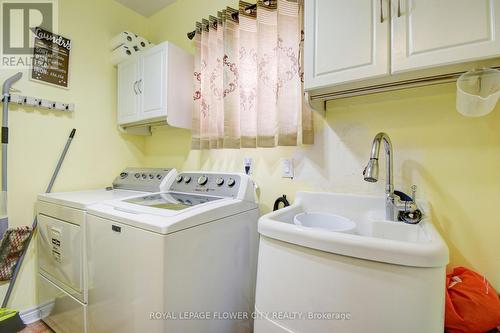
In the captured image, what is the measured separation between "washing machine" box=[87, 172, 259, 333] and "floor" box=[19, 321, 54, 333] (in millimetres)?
766

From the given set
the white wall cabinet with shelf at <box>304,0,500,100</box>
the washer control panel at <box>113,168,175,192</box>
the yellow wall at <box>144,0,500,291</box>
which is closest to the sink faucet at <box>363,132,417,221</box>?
the yellow wall at <box>144,0,500,291</box>

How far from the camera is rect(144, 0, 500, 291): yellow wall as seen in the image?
992 millimetres

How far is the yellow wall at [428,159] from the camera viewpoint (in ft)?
3.25

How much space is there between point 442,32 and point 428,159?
22.8 inches

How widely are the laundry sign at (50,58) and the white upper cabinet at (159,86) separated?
445 mm

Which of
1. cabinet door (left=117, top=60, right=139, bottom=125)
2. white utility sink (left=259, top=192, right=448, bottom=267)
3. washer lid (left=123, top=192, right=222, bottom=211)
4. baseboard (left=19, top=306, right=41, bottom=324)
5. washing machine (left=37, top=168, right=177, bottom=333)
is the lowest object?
baseboard (left=19, top=306, right=41, bottom=324)

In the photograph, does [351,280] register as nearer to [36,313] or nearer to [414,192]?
[414,192]

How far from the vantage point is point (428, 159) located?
1.10 meters

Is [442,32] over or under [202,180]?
over

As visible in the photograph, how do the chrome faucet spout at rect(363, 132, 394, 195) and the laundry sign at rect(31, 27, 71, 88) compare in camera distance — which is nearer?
the chrome faucet spout at rect(363, 132, 394, 195)

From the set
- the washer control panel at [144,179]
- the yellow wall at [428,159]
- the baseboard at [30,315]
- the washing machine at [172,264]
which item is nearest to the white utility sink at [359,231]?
the yellow wall at [428,159]

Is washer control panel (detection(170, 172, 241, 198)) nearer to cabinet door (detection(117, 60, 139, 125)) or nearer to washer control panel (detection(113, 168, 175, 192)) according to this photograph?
washer control panel (detection(113, 168, 175, 192))

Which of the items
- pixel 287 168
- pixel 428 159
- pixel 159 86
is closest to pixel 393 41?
pixel 428 159

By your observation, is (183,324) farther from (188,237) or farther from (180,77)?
(180,77)
